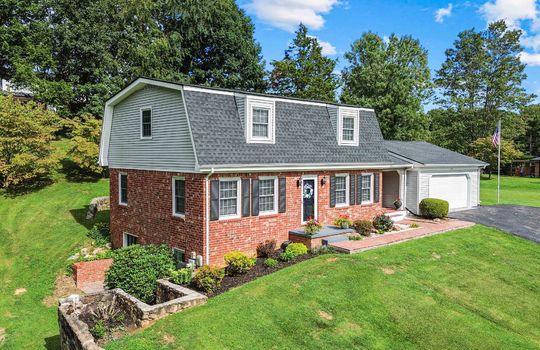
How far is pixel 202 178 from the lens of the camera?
12672 millimetres

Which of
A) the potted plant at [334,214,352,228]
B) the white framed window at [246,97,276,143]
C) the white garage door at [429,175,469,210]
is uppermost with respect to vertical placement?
the white framed window at [246,97,276,143]

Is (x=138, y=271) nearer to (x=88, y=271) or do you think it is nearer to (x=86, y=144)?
(x=88, y=271)

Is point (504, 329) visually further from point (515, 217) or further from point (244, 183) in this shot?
point (515, 217)

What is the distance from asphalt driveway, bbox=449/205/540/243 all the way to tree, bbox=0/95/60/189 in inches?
1009

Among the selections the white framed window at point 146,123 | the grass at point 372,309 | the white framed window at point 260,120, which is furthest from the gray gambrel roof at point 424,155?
the white framed window at point 146,123

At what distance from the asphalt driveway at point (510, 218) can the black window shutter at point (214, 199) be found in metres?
13.8

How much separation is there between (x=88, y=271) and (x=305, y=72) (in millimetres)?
29552

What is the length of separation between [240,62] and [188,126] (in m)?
29.2

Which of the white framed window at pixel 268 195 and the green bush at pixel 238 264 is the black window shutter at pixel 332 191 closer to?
the white framed window at pixel 268 195

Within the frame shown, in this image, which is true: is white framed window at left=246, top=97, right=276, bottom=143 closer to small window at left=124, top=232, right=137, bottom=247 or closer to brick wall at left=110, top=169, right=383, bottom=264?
brick wall at left=110, top=169, right=383, bottom=264

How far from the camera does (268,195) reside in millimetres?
14469

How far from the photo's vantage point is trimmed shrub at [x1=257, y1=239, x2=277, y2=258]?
13.7 metres

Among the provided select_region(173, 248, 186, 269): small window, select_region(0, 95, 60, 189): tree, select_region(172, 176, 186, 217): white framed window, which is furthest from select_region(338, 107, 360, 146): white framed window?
select_region(0, 95, 60, 189): tree

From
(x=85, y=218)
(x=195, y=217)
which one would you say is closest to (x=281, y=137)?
(x=195, y=217)
